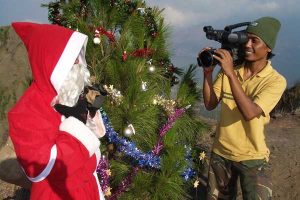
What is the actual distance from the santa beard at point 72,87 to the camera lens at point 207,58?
939mm

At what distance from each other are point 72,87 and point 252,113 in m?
1.13

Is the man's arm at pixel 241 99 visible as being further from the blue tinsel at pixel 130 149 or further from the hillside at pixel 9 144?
the hillside at pixel 9 144

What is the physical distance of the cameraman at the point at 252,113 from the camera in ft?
9.48

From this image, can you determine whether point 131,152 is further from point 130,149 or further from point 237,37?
point 237,37

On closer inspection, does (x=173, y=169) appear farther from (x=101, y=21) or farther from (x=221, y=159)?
(x=101, y=21)

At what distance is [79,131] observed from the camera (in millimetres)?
2271

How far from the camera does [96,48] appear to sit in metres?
3.41

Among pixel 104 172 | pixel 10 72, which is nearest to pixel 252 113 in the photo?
pixel 104 172

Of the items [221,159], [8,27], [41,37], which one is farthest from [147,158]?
[8,27]

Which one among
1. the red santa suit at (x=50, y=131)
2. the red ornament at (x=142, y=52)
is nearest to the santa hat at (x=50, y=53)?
the red santa suit at (x=50, y=131)

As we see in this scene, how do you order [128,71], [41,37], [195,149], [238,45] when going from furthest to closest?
[195,149], [128,71], [238,45], [41,37]

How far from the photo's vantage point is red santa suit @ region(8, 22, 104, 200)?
218 centimetres

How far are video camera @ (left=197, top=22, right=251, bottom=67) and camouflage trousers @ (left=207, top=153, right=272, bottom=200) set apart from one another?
69cm

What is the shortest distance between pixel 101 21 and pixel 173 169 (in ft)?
4.12
